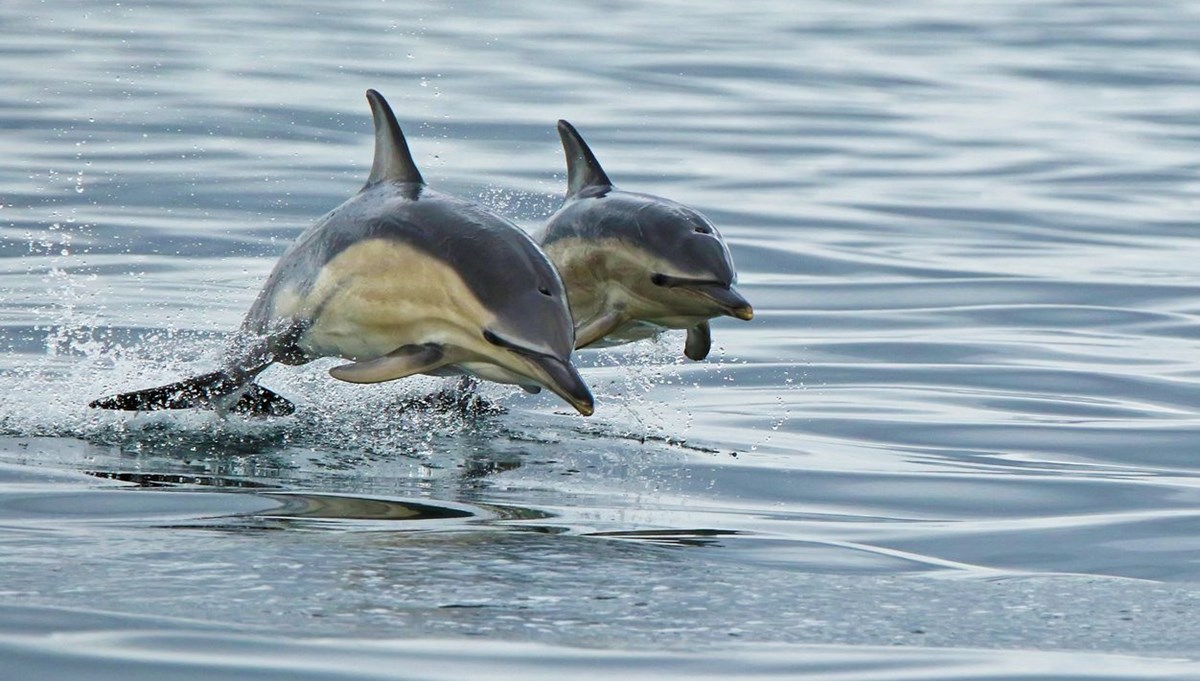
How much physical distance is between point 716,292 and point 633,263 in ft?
1.10

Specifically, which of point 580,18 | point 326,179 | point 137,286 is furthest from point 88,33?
point 137,286

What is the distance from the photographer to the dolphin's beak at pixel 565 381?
18.5 feet

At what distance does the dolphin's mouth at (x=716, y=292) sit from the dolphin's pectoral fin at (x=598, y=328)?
0.94 feet

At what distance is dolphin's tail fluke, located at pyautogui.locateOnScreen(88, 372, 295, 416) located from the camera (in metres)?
6.48

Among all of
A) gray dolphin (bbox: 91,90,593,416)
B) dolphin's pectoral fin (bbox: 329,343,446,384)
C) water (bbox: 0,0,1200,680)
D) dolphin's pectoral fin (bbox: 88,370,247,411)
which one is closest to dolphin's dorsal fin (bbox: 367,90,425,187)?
gray dolphin (bbox: 91,90,593,416)

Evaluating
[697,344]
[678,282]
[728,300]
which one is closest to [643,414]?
[697,344]

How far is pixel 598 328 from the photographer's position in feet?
22.9

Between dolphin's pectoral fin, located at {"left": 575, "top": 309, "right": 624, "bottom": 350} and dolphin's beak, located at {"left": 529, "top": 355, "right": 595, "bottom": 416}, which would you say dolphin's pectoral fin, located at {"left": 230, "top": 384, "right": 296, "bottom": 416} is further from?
dolphin's beak, located at {"left": 529, "top": 355, "right": 595, "bottom": 416}

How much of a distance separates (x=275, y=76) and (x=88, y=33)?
358 cm

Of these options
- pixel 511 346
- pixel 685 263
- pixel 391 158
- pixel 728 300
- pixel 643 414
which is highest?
pixel 391 158

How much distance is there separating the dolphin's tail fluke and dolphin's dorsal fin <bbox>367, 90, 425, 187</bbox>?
0.78 metres

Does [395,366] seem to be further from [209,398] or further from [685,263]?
[685,263]

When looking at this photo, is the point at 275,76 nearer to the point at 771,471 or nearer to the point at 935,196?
the point at 935,196

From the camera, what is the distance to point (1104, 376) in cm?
914
